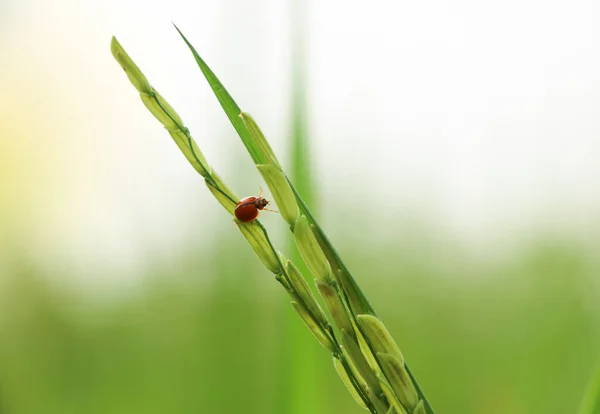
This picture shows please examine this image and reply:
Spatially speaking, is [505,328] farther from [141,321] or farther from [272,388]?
[141,321]

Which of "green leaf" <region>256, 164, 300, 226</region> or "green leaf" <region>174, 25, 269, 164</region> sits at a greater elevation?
"green leaf" <region>174, 25, 269, 164</region>

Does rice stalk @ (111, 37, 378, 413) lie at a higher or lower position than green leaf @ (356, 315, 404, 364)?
higher

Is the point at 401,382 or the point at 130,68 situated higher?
the point at 130,68

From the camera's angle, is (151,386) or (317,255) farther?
(151,386)

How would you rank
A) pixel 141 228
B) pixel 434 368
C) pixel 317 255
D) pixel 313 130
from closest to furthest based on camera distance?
pixel 317 255 → pixel 313 130 → pixel 141 228 → pixel 434 368

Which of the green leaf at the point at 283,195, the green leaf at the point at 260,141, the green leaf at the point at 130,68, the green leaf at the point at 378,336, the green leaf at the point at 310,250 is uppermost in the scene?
the green leaf at the point at 130,68

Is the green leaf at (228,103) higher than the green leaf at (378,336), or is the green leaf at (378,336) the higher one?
the green leaf at (228,103)

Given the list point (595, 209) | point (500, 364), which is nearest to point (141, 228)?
point (500, 364)

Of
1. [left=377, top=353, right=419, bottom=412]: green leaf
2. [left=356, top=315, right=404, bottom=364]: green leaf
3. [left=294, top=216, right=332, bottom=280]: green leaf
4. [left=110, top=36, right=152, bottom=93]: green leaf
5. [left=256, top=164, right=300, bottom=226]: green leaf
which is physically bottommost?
[left=377, top=353, right=419, bottom=412]: green leaf
